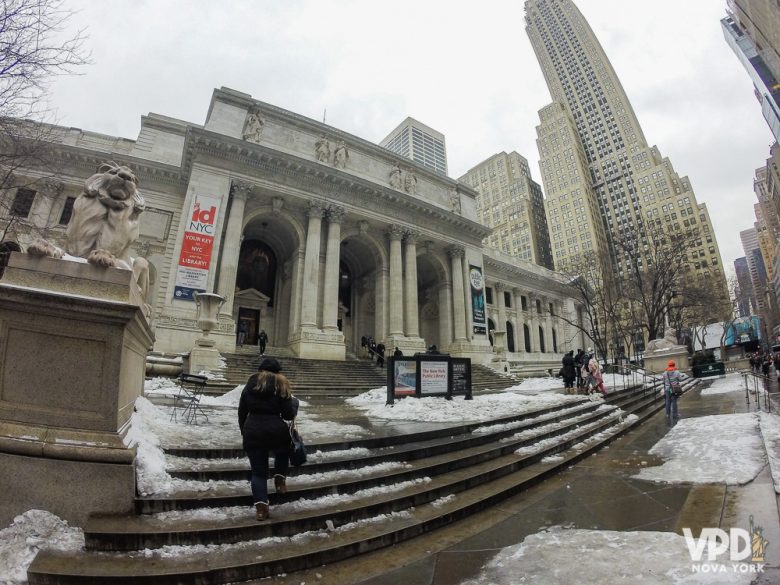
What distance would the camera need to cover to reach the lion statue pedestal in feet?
81.5

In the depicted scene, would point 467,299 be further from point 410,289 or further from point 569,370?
point 569,370

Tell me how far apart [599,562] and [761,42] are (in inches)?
2462

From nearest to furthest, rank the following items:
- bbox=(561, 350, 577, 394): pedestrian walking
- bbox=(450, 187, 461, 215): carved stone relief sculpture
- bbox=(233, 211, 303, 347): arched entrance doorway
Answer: bbox=(561, 350, 577, 394): pedestrian walking, bbox=(233, 211, 303, 347): arched entrance doorway, bbox=(450, 187, 461, 215): carved stone relief sculpture

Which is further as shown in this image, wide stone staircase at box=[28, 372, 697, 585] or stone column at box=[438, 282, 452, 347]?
stone column at box=[438, 282, 452, 347]

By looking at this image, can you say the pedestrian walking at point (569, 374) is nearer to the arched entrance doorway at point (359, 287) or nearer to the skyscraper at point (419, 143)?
the arched entrance doorway at point (359, 287)

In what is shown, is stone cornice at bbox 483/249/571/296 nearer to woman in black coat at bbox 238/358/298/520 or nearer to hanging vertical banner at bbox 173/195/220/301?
hanging vertical banner at bbox 173/195/220/301

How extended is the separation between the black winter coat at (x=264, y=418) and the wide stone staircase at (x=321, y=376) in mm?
9916

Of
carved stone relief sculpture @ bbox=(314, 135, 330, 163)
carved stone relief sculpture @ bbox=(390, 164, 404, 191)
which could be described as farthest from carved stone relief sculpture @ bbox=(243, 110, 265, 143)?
carved stone relief sculpture @ bbox=(390, 164, 404, 191)

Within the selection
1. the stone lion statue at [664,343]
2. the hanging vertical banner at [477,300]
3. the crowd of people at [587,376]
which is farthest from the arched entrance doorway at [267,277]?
the stone lion statue at [664,343]

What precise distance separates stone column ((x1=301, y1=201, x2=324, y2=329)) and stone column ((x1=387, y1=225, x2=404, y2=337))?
5.73 meters

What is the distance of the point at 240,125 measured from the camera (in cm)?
2223

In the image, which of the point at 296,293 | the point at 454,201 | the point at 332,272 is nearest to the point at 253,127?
the point at 332,272

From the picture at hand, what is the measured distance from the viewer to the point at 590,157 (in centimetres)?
8569

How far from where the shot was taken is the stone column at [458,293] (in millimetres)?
29062
